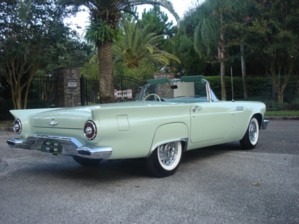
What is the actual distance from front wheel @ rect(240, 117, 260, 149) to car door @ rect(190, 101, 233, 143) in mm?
874

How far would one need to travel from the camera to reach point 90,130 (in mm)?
4988

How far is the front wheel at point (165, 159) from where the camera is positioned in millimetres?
5566

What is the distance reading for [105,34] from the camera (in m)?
14.9

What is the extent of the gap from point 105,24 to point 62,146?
10.3m

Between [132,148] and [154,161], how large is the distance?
0.50 m

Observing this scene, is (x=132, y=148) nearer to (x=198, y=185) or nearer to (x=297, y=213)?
(x=198, y=185)

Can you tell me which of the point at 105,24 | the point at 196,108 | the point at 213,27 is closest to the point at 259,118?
the point at 196,108

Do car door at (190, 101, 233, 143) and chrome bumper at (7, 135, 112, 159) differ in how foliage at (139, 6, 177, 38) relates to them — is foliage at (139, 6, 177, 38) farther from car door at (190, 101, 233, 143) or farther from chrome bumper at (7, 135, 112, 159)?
chrome bumper at (7, 135, 112, 159)

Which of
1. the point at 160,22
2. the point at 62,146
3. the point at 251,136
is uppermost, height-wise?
the point at 160,22

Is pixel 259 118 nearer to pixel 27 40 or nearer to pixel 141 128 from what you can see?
pixel 141 128

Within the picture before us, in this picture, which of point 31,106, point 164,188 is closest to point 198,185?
point 164,188

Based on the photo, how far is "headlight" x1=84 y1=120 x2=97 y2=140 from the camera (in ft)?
16.3

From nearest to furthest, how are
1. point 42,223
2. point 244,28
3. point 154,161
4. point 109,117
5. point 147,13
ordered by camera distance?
1. point 42,223
2. point 109,117
3. point 154,161
4. point 244,28
5. point 147,13

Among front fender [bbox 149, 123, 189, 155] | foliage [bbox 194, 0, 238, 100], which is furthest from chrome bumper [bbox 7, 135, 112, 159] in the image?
foliage [bbox 194, 0, 238, 100]
